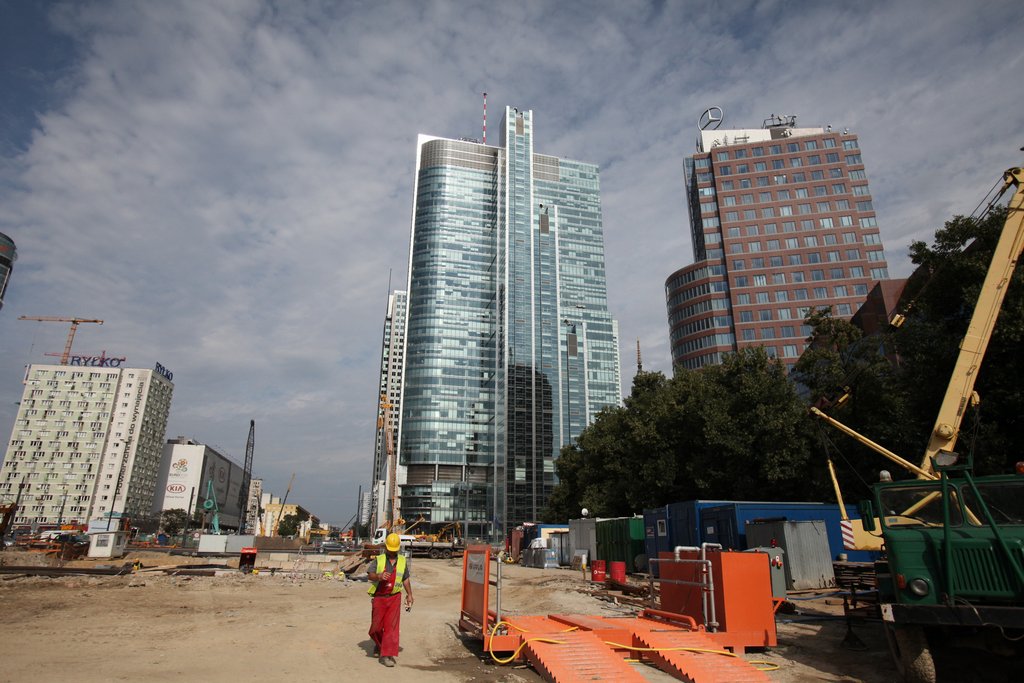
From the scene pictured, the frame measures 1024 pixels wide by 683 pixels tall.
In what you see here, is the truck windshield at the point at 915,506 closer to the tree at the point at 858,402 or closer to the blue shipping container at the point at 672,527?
the blue shipping container at the point at 672,527

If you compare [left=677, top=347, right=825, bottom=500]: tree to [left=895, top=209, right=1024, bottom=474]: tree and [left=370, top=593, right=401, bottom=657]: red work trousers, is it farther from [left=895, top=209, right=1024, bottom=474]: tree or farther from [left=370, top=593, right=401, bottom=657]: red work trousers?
[left=370, top=593, right=401, bottom=657]: red work trousers

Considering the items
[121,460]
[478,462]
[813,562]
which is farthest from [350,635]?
[121,460]

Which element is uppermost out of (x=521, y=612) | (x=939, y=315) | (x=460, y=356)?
(x=460, y=356)

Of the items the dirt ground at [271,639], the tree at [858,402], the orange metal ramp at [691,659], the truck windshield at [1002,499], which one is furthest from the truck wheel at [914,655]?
the tree at [858,402]

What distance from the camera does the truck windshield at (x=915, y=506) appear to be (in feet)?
25.0

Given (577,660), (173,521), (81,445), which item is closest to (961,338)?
(577,660)

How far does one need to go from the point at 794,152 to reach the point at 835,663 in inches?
3667

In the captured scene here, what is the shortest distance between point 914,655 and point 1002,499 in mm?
2457

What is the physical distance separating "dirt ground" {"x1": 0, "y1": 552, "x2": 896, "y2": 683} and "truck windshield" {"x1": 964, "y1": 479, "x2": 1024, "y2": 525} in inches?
106

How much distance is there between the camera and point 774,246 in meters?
82.8

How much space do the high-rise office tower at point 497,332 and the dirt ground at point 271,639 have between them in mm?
92024

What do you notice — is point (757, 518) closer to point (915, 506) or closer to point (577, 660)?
point (915, 506)

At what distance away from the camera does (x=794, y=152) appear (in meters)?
86.3

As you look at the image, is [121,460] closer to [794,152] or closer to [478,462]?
[478,462]
